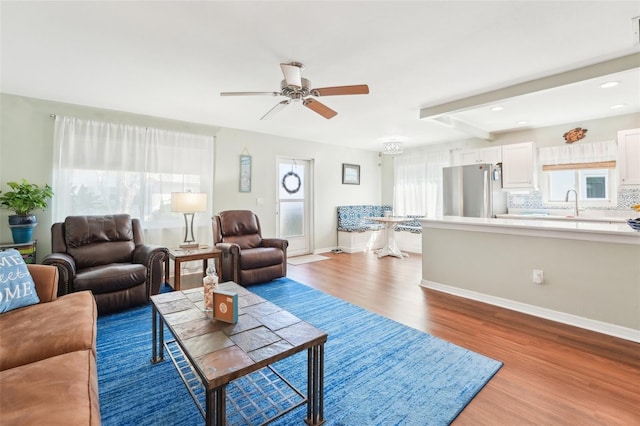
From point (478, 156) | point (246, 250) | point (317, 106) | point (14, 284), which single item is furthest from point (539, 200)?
point (14, 284)

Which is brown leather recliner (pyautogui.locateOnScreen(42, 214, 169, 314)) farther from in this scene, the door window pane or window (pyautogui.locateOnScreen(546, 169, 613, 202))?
window (pyautogui.locateOnScreen(546, 169, 613, 202))

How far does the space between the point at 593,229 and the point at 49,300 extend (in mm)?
4341

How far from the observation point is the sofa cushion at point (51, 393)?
93 centimetres

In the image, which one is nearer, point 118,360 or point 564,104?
point 118,360

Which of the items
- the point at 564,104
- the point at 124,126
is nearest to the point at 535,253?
the point at 564,104

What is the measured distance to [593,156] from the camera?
450 cm

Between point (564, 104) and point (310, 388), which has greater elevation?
point (564, 104)

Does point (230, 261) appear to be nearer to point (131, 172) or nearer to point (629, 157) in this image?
point (131, 172)

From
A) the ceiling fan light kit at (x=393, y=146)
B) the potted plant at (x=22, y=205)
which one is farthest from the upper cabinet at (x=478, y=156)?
the potted plant at (x=22, y=205)

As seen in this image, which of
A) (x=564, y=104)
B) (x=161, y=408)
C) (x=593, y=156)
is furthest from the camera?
(x=593, y=156)

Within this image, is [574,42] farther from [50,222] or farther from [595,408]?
[50,222]

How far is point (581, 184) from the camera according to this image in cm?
471

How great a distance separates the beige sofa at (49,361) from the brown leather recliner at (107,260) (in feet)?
2.64

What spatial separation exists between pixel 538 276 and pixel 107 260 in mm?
4582
